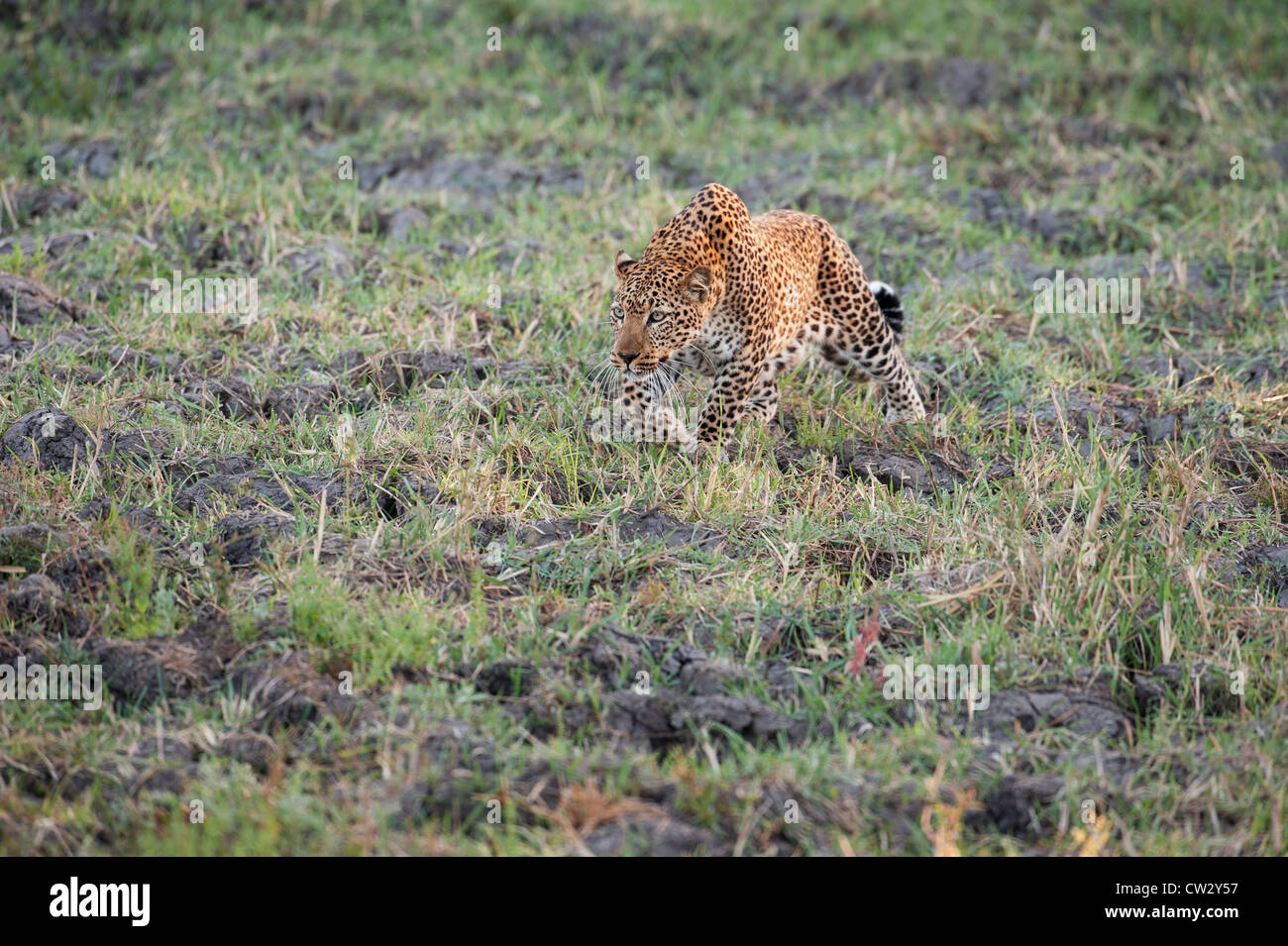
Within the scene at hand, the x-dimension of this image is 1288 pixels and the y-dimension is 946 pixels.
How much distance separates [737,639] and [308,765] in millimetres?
1590

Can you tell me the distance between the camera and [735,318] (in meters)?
6.38

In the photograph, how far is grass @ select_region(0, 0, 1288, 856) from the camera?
167 inches

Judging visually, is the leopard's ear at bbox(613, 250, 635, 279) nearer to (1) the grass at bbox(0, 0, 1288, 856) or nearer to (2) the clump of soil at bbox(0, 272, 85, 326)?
(1) the grass at bbox(0, 0, 1288, 856)

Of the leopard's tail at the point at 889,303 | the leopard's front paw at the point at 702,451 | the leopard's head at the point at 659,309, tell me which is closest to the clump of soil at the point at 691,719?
the leopard's front paw at the point at 702,451

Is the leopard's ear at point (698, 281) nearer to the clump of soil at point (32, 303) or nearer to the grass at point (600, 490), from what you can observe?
the grass at point (600, 490)

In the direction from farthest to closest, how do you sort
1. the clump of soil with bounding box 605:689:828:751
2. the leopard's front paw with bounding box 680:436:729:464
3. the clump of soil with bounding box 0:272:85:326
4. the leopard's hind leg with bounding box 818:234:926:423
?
the clump of soil with bounding box 0:272:85:326
the leopard's hind leg with bounding box 818:234:926:423
the leopard's front paw with bounding box 680:436:729:464
the clump of soil with bounding box 605:689:828:751

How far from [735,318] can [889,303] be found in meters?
1.29

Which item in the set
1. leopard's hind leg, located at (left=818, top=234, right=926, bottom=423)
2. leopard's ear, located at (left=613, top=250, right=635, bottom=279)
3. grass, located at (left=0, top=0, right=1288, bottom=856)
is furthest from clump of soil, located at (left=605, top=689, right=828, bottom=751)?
leopard's hind leg, located at (left=818, top=234, right=926, bottom=423)

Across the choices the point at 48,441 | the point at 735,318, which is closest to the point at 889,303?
the point at 735,318

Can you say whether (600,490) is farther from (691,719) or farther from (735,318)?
(691,719)

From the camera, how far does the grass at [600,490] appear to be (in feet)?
13.9

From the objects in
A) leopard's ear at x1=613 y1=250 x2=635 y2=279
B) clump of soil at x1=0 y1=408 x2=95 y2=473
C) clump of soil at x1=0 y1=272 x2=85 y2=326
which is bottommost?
clump of soil at x1=0 y1=408 x2=95 y2=473
